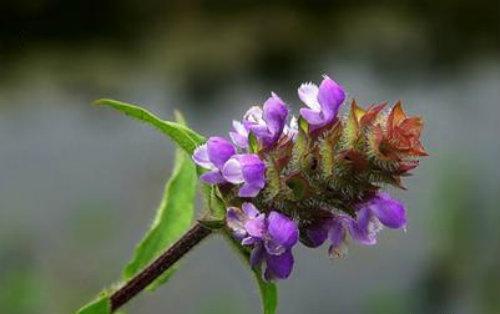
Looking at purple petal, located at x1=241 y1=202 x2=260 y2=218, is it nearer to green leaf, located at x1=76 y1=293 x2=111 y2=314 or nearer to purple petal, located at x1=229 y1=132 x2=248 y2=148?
purple petal, located at x1=229 y1=132 x2=248 y2=148

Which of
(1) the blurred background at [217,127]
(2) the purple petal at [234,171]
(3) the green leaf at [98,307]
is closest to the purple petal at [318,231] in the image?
(2) the purple petal at [234,171]

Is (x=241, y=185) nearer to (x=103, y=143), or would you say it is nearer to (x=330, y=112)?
(x=330, y=112)

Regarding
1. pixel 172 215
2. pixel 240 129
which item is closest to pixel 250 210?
pixel 240 129

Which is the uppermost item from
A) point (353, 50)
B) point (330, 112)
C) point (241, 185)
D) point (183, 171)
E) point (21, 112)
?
point (330, 112)

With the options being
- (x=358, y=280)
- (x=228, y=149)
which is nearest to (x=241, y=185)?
(x=228, y=149)

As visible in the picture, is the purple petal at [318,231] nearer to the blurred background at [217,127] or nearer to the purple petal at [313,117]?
the purple petal at [313,117]

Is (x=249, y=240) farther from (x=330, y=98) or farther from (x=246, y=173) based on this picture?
(x=330, y=98)

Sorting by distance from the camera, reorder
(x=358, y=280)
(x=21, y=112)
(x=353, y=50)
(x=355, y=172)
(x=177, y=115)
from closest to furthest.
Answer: (x=355, y=172) < (x=177, y=115) < (x=358, y=280) < (x=21, y=112) < (x=353, y=50)
